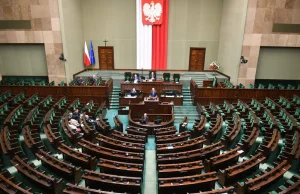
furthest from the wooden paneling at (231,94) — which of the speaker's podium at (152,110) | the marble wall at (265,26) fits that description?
the speaker's podium at (152,110)

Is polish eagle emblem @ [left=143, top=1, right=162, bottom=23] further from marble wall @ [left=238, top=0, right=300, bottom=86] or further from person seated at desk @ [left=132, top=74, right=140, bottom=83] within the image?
marble wall @ [left=238, top=0, right=300, bottom=86]

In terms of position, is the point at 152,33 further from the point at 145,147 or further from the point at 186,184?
the point at 186,184

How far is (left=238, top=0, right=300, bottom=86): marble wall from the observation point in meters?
12.3

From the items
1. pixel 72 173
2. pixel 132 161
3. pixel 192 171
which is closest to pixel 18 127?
pixel 72 173

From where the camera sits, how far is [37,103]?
33.8ft

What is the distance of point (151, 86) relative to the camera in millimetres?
12266

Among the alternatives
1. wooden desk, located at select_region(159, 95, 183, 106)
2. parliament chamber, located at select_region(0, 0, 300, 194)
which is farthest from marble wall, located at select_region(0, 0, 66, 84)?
wooden desk, located at select_region(159, 95, 183, 106)

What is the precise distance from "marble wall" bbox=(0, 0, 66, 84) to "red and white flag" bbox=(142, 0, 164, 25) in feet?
18.7

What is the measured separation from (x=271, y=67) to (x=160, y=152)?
439 inches

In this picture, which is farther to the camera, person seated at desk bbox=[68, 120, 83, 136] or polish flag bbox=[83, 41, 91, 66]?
polish flag bbox=[83, 41, 91, 66]

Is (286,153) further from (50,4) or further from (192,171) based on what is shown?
(50,4)

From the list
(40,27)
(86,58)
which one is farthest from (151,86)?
(40,27)

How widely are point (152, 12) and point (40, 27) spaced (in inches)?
288

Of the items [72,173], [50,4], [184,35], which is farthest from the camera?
[184,35]
